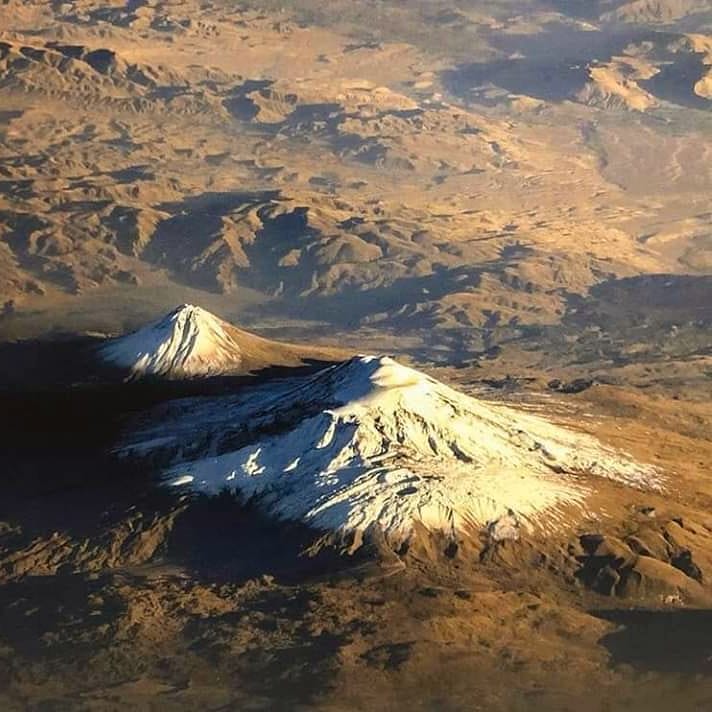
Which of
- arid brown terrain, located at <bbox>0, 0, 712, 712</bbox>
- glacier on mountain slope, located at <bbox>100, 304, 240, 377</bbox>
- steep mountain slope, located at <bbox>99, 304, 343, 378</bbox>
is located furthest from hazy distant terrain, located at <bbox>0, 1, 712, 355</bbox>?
glacier on mountain slope, located at <bbox>100, 304, 240, 377</bbox>

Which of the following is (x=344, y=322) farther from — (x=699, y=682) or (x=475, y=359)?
(x=699, y=682)

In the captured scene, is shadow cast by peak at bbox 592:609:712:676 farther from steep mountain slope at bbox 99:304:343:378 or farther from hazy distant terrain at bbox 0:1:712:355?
hazy distant terrain at bbox 0:1:712:355

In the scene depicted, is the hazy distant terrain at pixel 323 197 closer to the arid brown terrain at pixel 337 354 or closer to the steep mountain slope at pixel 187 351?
the arid brown terrain at pixel 337 354

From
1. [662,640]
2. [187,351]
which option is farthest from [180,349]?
[662,640]

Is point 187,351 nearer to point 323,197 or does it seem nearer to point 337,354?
point 337,354

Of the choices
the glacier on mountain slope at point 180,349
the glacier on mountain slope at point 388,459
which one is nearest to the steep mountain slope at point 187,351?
the glacier on mountain slope at point 180,349

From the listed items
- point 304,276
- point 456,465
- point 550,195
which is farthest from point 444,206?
point 456,465
